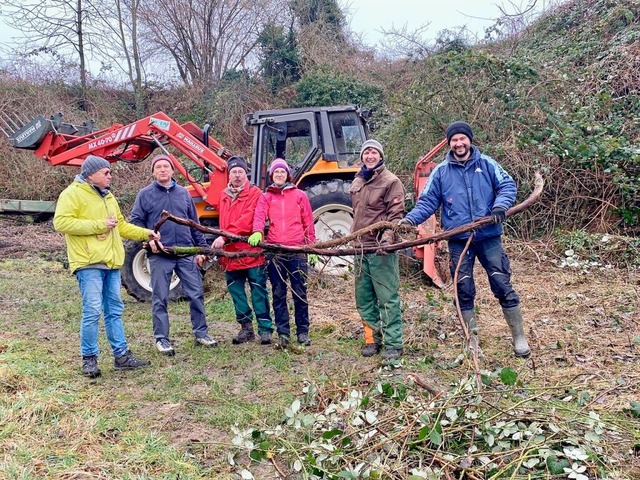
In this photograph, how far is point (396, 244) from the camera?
13.9 feet

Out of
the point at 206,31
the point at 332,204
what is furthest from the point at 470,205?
the point at 206,31

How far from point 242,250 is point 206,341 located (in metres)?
0.90

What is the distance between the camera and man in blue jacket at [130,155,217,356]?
16.2 ft

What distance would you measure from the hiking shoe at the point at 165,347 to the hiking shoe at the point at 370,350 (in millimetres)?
1659

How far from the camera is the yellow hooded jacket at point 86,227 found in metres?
4.15

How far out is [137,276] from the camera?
6988mm

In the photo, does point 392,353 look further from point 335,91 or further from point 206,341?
point 335,91

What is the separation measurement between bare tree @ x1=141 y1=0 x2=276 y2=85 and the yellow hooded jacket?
16417mm

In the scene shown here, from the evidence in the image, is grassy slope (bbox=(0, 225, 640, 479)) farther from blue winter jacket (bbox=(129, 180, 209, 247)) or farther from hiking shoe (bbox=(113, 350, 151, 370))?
blue winter jacket (bbox=(129, 180, 209, 247))

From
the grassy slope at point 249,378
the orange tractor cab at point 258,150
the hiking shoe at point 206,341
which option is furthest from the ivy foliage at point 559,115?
the hiking shoe at point 206,341

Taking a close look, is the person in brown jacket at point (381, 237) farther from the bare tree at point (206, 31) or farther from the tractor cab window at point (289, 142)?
the bare tree at point (206, 31)

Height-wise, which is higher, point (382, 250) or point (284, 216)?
point (284, 216)

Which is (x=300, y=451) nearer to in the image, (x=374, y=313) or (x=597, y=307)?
(x=374, y=313)

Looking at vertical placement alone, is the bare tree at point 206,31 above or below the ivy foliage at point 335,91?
above
